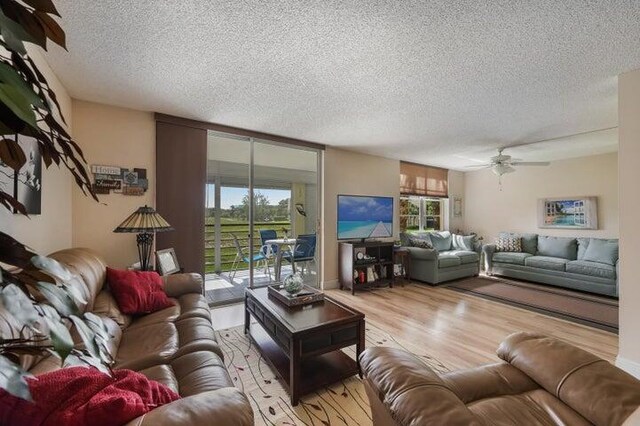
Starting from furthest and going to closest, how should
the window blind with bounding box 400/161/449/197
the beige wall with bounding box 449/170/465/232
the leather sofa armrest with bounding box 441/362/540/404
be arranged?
the beige wall with bounding box 449/170/465/232 → the window blind with bounding box 400/161/449/197 → the leather sofa armrest with bounding box 441/362/540/404

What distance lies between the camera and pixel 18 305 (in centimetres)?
35

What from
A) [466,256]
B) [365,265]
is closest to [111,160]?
[365,265]

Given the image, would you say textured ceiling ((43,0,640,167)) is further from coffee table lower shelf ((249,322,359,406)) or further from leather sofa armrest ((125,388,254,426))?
coffee table lower shelf ((249,322,359,406))

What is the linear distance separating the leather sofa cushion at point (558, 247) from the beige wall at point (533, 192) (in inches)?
14.2

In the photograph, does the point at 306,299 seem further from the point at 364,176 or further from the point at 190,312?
the point at 364,176

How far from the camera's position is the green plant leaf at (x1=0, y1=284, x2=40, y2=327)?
0.34 m

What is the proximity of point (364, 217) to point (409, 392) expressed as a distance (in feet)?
13.1

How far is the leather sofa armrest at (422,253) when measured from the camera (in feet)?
15.3

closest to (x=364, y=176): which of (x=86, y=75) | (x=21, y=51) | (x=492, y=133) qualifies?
(x=492, y=133)

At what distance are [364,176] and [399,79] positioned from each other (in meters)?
2.71

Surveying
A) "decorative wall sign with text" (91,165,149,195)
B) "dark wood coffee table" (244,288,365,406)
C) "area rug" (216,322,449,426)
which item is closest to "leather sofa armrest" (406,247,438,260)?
"area rug" (216,322,449,426)

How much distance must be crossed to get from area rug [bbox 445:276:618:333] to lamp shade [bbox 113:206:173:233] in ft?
14.1

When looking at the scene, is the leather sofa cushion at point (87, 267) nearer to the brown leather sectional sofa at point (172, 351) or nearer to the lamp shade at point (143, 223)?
the brown leather sectional sofa at point (172, 351)

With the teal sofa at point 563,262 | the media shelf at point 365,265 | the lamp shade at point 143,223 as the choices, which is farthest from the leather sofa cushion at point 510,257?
the lamp shade at point 143,223
